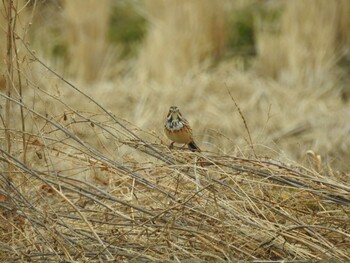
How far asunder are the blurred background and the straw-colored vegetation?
0.02 m

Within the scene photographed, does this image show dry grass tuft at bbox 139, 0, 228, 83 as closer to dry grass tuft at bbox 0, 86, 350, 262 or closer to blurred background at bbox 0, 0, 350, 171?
blurred background at bbox 0, 0, 350, 171

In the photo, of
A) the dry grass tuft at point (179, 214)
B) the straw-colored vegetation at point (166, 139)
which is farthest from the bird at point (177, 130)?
the dry grass tuft at point (179, 214)

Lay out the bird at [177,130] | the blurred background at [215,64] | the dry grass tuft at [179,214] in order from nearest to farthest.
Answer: the dry grass tuft at [179,214] → the bird at [177,130] → the blurred background at [215,64]

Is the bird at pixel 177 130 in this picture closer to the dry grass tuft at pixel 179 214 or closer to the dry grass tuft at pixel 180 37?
the dry grass tuft at pixel 179 214

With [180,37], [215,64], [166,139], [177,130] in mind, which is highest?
[177,130]

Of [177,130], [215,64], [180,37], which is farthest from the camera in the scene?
[215,64]

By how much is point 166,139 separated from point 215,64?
6.57 meters

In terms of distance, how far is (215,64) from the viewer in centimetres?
1264

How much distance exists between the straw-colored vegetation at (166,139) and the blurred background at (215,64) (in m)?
0.02

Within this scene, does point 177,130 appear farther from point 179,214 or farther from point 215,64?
point 215,64

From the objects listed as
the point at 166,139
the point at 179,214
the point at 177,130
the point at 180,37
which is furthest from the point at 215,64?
the point at 179,214

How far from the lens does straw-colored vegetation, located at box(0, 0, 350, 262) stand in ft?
15.6

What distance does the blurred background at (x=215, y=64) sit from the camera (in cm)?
1059

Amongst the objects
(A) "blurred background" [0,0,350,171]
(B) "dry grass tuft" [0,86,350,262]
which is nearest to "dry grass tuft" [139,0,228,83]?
(A) "blurred background" [0,0,350,171]
